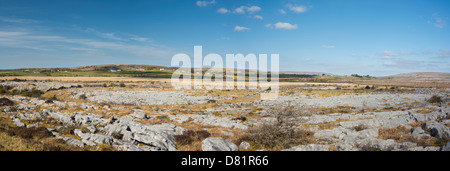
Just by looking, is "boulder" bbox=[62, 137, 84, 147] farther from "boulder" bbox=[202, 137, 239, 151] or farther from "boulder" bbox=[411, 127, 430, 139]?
"boulder" bbox=[411, 127, 430, 139]

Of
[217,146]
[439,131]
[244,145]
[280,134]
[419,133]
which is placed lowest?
[244,145]

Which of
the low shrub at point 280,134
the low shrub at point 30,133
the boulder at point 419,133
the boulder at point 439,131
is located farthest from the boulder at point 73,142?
the boulder at point 439,131

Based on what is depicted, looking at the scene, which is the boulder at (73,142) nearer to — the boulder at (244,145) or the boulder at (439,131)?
the boulder at (244,145)

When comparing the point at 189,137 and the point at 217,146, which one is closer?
the point at 217,146

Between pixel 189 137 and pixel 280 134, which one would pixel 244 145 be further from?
pixel 189 137

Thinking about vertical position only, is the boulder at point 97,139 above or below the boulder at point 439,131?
below

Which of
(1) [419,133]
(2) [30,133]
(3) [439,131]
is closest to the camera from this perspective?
(2) [30,133]

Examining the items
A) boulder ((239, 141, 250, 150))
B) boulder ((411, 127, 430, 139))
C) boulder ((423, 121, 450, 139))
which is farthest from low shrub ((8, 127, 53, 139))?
boulder ((423, 121, 450, 139))

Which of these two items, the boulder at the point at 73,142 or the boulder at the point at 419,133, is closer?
the boulder at the point at 73,142

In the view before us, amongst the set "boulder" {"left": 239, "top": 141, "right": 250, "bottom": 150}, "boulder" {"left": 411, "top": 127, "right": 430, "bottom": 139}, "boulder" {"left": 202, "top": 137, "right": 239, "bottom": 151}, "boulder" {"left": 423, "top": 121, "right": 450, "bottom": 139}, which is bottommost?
"boulder" {"left": 239, "top": 141, "right": 250, "bottom": 150}

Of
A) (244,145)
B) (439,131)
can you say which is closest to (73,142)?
(244,145)

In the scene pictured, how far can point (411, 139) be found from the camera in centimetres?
1459
